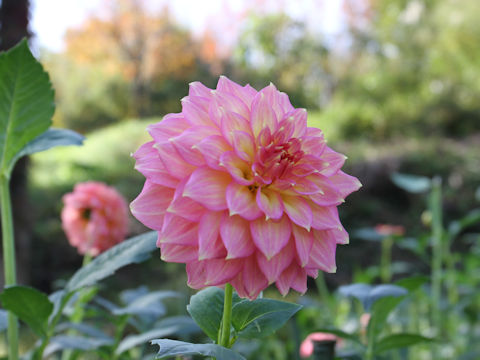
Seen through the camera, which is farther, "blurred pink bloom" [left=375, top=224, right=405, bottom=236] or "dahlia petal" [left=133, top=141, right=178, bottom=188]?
"blurred pink bloom" [left=375, top=224, right=405, bottom=236]

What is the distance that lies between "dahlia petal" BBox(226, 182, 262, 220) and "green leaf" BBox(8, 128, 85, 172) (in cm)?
24

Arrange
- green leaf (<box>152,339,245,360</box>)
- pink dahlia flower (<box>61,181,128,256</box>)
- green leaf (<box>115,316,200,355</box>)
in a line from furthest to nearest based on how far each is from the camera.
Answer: pink dahlia flower (<box>61,181,128,256</box>)
green leaf (<box>115,316,200,355</box>)
green leaf (<box>152,339,245,360</box>)

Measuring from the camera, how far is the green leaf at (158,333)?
0.48 m

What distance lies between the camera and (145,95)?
32.0 ft

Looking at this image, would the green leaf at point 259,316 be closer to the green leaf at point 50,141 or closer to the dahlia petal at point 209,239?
the dahlia petal at point 209,239

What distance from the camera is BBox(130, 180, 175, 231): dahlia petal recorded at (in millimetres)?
299

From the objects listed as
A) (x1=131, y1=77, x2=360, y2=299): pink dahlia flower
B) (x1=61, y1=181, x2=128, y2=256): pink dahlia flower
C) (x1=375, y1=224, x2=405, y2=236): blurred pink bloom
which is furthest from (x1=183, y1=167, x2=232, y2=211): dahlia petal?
(x1=375, y1=224, x2=405, y2=236): blurred pink bloom

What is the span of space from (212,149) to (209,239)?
6 cm

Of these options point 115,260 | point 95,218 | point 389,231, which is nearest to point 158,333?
point 115,260

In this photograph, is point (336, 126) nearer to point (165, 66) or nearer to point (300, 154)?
point (165, 66)

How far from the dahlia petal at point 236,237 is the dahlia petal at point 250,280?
0.01m

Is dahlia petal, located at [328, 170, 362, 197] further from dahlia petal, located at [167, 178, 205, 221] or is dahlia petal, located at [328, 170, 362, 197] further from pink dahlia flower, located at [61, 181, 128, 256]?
pink dahlia flower, located at [61, 181, 128, 256]

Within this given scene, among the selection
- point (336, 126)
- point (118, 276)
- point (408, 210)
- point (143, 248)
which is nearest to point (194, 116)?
point (143, 248)

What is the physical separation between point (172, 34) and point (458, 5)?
16.7 feet
